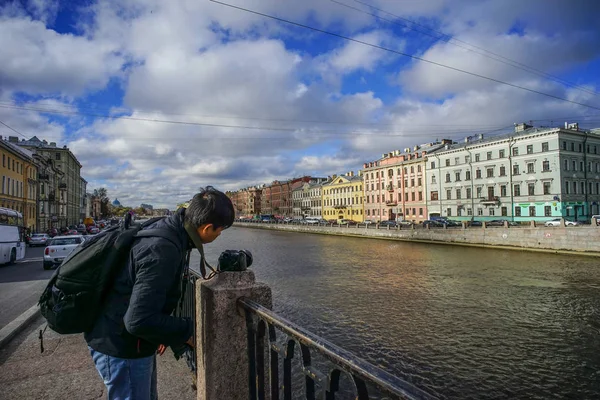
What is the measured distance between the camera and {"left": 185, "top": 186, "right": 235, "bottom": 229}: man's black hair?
2.07 metres

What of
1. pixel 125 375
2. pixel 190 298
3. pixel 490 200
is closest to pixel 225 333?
pixel 125 375

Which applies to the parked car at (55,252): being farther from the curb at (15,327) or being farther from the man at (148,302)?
the man at (148,302)

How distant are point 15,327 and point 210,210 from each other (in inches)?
219

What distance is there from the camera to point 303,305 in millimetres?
14320

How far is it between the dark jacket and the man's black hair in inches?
3.2

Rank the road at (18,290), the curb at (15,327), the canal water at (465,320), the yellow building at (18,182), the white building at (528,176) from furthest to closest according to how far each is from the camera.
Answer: the white building at (528,176) < the yellow building at (18,182) < the canal water at (465,320) < the road at (18,290) < the curb at (15,327)

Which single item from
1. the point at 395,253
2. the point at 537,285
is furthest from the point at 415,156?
the point at 537,285

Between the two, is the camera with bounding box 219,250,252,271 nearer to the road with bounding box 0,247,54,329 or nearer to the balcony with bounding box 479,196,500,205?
the road with bounding box 0,247,54,329

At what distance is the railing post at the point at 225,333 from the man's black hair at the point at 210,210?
21.7 inches

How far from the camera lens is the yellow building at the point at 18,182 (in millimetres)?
38500

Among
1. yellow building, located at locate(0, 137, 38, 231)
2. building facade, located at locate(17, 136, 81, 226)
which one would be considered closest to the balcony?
yellow building, located at locate(0, 137, 38, 231)

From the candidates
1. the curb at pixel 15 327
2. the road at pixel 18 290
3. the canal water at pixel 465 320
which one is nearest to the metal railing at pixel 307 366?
the curb at pixel 15 327

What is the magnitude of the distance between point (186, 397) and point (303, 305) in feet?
36.0

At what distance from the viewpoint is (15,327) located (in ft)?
18.7
